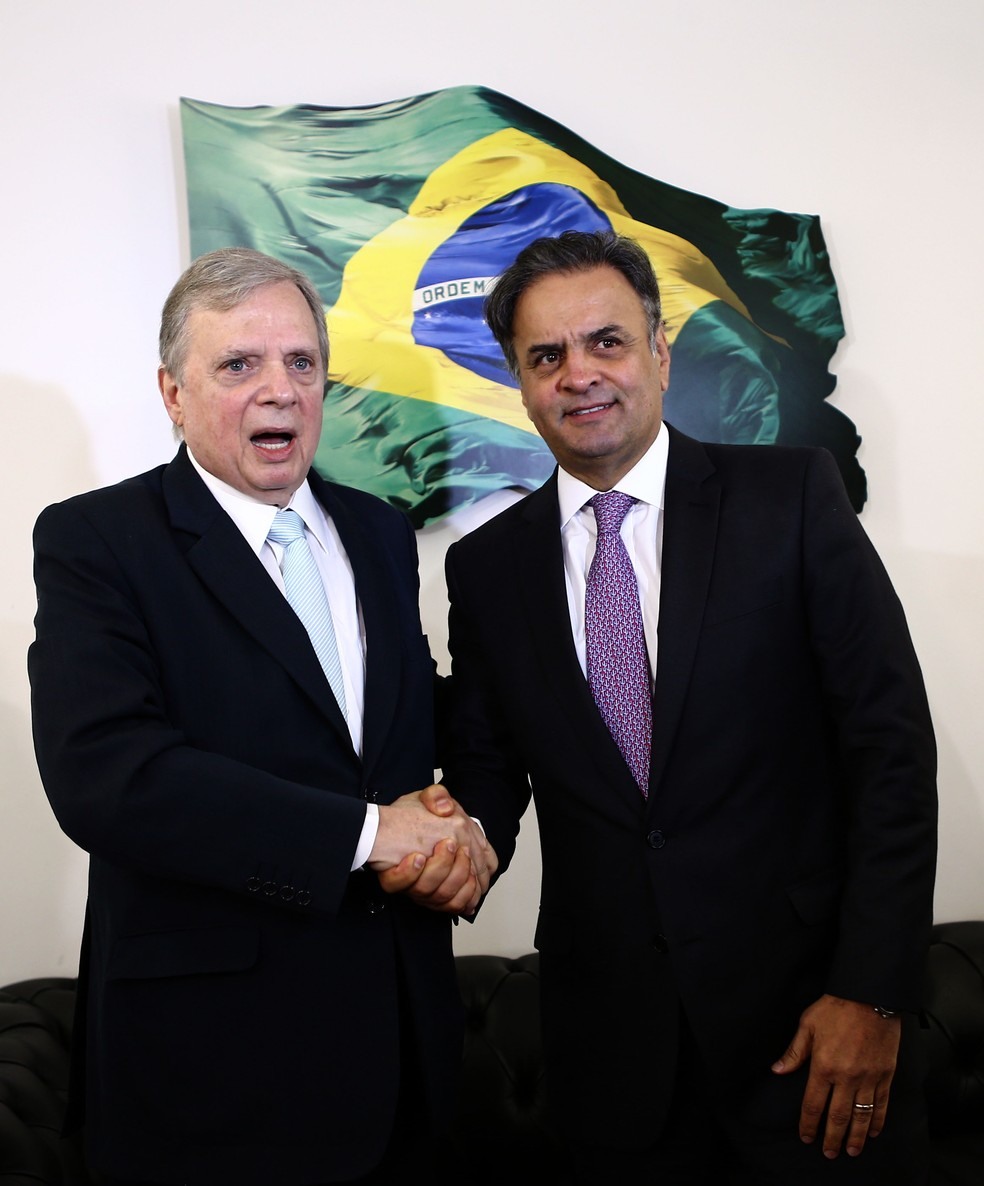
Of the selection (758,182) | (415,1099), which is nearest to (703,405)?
(758,182)

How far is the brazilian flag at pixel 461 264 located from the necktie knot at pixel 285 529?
765 millimetres

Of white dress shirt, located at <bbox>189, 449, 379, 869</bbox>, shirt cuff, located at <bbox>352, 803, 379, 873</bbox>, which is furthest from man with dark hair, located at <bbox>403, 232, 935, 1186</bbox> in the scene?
white dress shirt, located at <bbox>189, 449, 379, 869</bbox>

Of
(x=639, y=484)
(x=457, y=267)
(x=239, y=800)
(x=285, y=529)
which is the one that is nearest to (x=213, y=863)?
(x=239, y=800)

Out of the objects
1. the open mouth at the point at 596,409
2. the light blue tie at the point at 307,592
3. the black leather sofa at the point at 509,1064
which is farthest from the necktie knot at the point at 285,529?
the black leather sofa at the point at 509,1064

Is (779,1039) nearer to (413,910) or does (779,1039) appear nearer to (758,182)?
(413,910)

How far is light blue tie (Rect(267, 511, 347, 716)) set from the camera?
1.53 m

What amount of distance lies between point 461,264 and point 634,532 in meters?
0.98

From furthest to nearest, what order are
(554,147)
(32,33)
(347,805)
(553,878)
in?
1. (554,147)
2. (32,33)
3. (553,878)
4. (347,805)

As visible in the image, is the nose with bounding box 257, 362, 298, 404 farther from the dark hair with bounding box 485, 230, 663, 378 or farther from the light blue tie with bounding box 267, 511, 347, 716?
the dark hair with bounding box 485, 230, 663, 378

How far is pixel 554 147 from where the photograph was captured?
249 cm

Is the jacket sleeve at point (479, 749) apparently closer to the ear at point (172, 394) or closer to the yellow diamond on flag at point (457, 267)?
the ear at point (172, 394)

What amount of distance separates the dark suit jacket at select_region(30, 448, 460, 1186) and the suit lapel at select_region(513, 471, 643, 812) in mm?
272

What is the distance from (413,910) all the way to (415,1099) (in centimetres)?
25

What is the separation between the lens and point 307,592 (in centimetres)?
156
